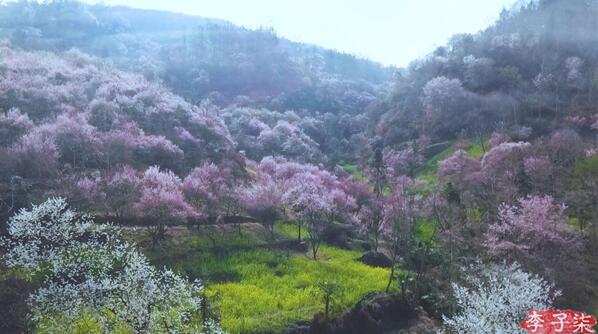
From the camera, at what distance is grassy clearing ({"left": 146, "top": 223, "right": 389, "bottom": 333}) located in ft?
104

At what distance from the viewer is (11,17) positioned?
154125 millimetres

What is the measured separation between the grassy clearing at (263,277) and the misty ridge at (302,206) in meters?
0.18

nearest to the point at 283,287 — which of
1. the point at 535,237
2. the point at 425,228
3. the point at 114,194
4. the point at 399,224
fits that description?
the point at 399,224

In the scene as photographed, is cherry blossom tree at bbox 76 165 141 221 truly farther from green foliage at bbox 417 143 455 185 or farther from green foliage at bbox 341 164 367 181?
green foliage at bbox 341 164 367 181

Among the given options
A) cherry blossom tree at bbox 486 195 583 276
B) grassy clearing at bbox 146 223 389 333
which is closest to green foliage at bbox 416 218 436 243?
grassy clearing at bbox 146 223 389 333

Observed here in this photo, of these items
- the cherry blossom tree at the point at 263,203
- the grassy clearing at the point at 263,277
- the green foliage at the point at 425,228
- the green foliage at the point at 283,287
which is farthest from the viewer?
the green foliage at the point at 425,228

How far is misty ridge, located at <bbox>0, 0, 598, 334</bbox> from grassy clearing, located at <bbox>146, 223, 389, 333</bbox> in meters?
0.18

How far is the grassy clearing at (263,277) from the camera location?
3184 cm

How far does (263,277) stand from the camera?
37219 millimetres

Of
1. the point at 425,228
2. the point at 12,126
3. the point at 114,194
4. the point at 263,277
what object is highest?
the point at 12,126

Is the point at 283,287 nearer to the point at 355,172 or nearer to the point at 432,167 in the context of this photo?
the point at 432,167

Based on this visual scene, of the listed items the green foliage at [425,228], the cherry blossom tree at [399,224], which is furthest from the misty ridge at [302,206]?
the green foliage at [425,228]

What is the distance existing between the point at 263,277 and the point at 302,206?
37.5ft

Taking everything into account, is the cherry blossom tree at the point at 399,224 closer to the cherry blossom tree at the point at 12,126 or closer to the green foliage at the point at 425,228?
the green foliage at the point at 425,228
